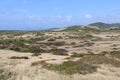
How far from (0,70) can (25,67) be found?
7.96 feet

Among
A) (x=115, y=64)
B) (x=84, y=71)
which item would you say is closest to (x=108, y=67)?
(x=115, y=64)

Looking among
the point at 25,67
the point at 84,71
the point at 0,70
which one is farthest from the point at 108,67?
the point at 0,70

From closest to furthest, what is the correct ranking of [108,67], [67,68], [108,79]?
[108,79] → [67,68] → [108,67]

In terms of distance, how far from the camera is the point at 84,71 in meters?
24.6

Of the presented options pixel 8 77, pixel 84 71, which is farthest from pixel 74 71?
pixel 8 77

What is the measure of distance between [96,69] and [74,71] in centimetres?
213

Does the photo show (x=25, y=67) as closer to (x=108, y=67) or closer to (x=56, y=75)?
(x=56, y=75)

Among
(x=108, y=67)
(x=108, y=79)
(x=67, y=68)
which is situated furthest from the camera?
(x=108, y=67)

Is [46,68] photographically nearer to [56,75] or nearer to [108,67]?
[56,75]

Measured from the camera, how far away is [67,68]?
82.1ft

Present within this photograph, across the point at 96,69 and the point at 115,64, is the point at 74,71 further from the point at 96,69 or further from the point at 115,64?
the point at 115,64

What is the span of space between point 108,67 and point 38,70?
5506 mm

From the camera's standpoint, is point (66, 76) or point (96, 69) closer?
point (66, 76)

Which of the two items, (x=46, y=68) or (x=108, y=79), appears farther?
(x=46, y=68)
